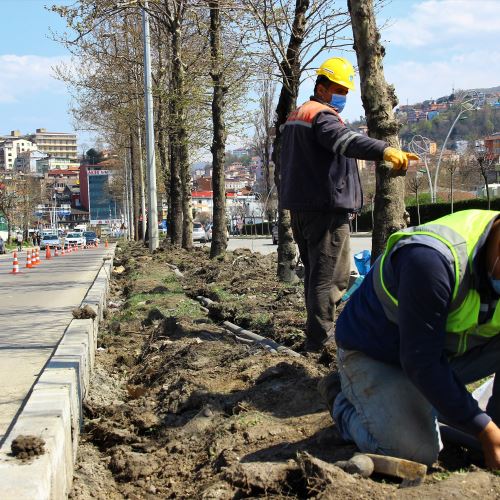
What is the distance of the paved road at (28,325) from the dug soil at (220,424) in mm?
607

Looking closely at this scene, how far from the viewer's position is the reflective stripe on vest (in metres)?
3.06

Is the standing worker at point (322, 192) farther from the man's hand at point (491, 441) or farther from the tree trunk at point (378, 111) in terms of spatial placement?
the man's hand at point (491, 441)

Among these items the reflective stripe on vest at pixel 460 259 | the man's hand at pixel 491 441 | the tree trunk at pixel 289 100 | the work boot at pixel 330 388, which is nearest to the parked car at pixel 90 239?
the tree trunk at pixel 289 100

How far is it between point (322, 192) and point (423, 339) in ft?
9.53

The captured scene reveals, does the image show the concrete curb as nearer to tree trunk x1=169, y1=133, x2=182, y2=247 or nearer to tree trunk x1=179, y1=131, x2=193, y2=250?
tree trunk x1=179, y1=131, x2=193, y2=250

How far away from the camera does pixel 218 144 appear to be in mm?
18891

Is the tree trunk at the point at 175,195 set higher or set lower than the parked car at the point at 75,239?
higher

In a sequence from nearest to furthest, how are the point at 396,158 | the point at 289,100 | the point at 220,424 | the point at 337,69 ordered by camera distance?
the point at 220,424 → the point at 396,158 → the point at 337,69 → the point at 289,100

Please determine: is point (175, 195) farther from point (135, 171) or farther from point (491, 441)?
point (491, 441)

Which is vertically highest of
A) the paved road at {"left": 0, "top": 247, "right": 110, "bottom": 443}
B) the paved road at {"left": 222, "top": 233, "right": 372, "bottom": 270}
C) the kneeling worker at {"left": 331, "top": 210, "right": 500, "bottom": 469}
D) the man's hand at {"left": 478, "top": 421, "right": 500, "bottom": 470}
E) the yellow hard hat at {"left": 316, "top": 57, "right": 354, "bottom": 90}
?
the yellow hard hat at {"left": 316, "top": 57, "right": 354, "bottom": 90}

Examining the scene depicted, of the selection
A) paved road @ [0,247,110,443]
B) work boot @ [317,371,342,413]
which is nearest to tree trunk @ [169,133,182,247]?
paved road @ [0,247,110,443]

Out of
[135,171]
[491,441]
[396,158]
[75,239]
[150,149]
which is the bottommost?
[75,239]

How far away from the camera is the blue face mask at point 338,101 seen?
19.4 ft

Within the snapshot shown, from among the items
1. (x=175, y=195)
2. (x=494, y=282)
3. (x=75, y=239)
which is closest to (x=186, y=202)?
(x=175, y=195)
